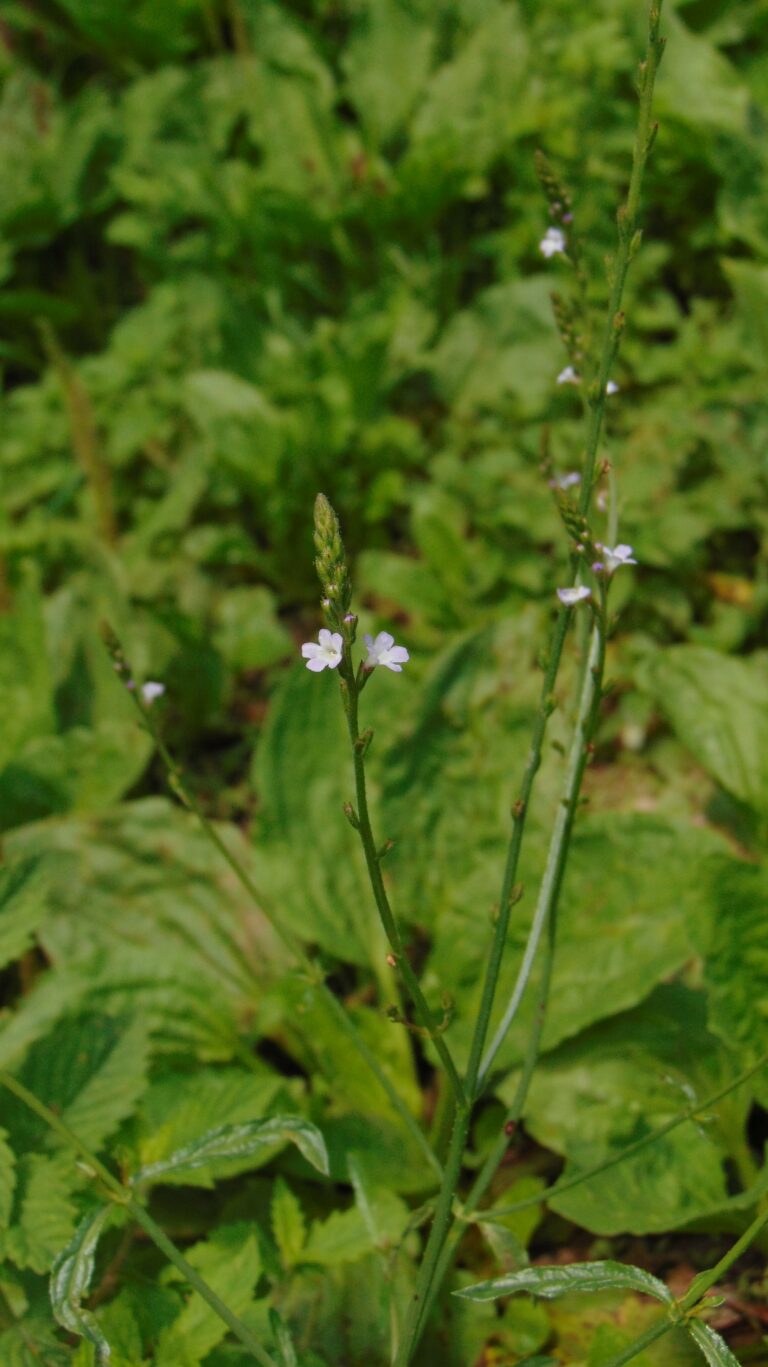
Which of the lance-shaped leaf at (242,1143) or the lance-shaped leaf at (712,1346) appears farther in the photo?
the lance-shaped leaf at (242,1143)

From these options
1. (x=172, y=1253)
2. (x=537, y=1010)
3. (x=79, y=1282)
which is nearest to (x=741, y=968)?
(x=537, y=1010)

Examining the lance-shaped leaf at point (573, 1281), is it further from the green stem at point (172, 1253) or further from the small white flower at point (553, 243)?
the small white flower at point (553, 243)

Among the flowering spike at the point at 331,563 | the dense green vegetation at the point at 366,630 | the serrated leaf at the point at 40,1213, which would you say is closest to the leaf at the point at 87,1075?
the dense green vegetation at the point at 366,630

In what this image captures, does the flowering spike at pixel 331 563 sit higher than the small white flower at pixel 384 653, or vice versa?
the flowering spike at pixel 331 563

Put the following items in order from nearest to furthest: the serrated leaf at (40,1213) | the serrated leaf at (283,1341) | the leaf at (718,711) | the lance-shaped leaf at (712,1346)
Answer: the lance-shaped leaf at (712,1346) < the serrated leaf at (283,1341) < the serrated leaf at (40,1213) < the leaf at (718,711)

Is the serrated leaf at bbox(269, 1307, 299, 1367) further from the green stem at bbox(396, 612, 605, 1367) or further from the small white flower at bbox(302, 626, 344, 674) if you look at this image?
the small white flower at bbox(302, 626, 344, 674)

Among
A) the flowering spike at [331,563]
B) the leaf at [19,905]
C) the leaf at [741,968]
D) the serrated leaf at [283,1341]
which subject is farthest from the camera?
the leaf at [741,968]

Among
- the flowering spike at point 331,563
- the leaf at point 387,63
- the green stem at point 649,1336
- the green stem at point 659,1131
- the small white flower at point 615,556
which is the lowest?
the green stem at point 649,1336
